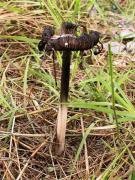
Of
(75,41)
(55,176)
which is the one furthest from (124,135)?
(75,41)

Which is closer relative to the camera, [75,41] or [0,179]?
[75,41]

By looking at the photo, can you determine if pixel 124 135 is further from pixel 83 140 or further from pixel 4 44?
pixel 4 44

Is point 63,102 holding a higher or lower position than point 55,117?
higher

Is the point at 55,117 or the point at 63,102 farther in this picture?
the point at 55,117
